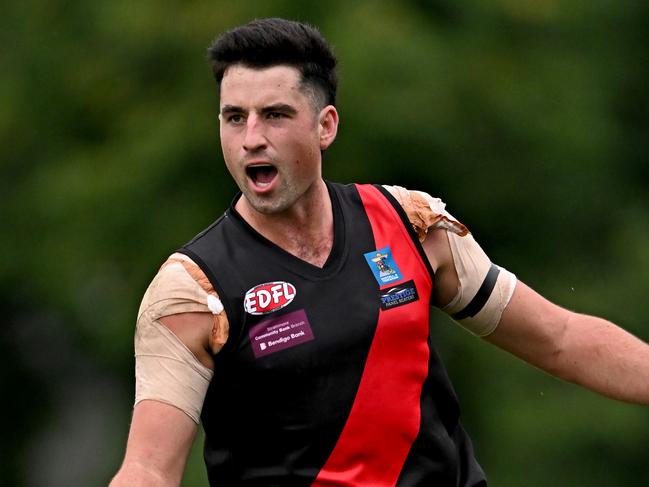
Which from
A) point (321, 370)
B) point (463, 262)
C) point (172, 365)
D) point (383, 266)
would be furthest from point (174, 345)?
point (463, 262)

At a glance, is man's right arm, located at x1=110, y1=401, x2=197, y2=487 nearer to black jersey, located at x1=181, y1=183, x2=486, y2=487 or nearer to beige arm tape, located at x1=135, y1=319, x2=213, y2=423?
beige arm tape, located at x1=135, y1=319, x2=213, y2=423

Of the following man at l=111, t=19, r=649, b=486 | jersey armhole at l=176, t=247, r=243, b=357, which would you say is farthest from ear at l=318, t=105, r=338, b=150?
jersey armhole at l=176, t=247, r=243, b=357

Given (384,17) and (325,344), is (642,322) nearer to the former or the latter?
(384,17)

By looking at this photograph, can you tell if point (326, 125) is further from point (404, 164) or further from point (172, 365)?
point (404, 164)

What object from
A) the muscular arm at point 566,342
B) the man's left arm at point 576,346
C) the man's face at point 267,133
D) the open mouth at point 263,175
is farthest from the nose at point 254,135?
the man's left arm at point 576,346

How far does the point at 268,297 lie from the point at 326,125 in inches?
24.4

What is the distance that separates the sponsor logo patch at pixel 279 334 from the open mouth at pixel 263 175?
41 cm

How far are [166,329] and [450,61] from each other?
7.11 m

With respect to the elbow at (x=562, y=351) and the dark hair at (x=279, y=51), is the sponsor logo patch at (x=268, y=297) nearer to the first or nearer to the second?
the dark hair at (x=279, y=51)

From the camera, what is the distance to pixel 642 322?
1298 centimetres

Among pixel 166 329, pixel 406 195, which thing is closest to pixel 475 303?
pixel 406 195

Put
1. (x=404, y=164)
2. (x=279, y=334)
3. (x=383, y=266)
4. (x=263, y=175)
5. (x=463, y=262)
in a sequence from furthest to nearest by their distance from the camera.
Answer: (x=404, y=164) < (x=463, y=262) < (x=383, y=266) < (x=263, y=175) < (x=279, y=334)

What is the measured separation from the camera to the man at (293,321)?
5957mm

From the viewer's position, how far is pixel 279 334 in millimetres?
6055
